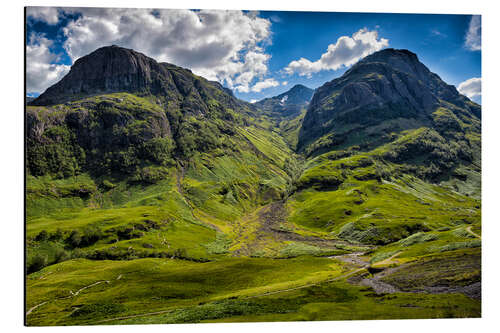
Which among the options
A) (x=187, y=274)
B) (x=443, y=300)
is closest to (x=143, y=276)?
(x=187, y=274)

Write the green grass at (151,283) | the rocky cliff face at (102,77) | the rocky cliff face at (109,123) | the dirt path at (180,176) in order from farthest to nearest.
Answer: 1. the rocky cliff face at (102,77)
2. the dirt path at (180,176)
3. the rocky cliff face at (109,123)
4. the green grass at (151,283)

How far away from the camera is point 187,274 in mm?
39250

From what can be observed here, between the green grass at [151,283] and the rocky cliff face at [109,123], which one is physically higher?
the rocky cliff face at [109,123]

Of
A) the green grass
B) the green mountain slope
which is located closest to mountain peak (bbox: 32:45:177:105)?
the green mountain slope

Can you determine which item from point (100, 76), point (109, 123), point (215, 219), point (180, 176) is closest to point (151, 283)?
point (215, 219)

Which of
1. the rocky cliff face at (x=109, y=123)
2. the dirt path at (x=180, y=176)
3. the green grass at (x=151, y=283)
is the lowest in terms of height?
the green grass at (x=151, y=283)

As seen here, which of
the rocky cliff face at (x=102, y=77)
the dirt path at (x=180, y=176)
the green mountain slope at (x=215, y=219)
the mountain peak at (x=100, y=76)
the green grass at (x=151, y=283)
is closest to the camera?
the green mountain slope at (x=215, y=219)

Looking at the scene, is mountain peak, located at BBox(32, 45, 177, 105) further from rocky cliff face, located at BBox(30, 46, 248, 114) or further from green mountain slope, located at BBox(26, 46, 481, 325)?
green mountain slope, located at BBox(26, 46, 481, 325)

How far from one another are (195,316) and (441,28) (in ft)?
130

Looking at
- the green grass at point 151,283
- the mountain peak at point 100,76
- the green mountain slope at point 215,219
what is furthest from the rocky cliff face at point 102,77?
the green grass at point 151,283

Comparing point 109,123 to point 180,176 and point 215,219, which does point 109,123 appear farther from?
point 215,219

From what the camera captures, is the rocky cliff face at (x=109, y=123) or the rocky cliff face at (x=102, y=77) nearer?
the rocky cliff face at (x=109, y=123)

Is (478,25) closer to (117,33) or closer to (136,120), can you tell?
(117,33)

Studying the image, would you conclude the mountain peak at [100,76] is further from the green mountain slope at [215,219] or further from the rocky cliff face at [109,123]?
the green mountain slope at [215,219]
